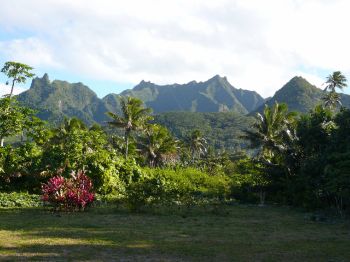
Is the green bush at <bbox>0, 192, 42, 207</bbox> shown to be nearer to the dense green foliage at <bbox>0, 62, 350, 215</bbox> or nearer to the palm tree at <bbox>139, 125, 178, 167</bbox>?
the dense green foliage at <bbox>0, 62, 350, 215</bbox>

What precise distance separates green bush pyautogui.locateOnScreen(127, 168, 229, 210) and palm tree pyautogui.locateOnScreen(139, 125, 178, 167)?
33.0 feet

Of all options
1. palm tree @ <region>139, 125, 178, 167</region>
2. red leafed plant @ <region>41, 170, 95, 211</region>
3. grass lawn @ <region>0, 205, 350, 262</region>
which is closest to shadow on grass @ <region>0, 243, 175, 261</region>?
grass lawn @ <region>0, 205, 350, 262</region>

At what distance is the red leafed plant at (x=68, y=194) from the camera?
17938 mm

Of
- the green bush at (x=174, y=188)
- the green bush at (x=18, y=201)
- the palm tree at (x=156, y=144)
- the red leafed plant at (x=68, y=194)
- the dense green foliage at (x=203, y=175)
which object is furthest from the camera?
the palm tree at (x=156, y=144)

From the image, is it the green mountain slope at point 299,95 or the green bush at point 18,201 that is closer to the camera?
the green bush at point 18,201

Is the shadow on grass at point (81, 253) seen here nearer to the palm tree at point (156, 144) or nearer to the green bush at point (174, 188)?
the green bush at point (174, 188)

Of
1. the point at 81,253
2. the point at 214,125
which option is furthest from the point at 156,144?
the point at 214,125

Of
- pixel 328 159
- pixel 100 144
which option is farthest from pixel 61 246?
pixel 100 144

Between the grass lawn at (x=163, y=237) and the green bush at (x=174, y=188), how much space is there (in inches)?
50.8

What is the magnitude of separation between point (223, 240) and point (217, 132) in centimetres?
13870

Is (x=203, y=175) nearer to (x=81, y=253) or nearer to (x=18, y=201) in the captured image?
(x=18, y=201)

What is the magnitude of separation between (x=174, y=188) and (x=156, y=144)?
625 inches

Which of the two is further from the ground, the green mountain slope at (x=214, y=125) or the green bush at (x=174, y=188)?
the green mountain slope at (x=214, y=125)

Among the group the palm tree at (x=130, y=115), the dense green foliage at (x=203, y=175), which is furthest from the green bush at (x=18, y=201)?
the palm tree at (x=130, y=115)
